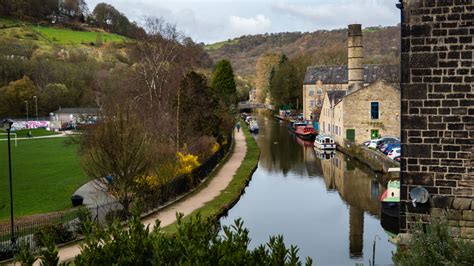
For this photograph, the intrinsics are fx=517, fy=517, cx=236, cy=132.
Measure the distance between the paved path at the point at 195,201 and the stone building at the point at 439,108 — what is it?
828 cm

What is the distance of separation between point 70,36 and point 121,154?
12418cm

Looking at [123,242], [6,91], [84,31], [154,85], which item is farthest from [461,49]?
[84,31]

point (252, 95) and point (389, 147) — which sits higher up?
point (252, 95)

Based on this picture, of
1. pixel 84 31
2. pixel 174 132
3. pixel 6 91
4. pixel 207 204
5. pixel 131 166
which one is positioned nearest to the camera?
pixel 131 166

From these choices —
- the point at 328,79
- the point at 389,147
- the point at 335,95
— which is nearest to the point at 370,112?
the point at 335,95

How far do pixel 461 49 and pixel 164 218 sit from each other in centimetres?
1525

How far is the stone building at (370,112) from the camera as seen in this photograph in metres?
41.7

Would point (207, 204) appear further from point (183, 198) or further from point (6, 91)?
point (6, 91)

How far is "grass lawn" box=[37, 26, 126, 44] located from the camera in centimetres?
13024

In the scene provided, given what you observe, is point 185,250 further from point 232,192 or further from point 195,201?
point 232,192

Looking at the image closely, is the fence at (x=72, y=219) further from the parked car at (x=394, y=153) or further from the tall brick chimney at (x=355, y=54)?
the tall brick chimney at (x=355, y=54)

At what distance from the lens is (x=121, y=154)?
67.0 ft

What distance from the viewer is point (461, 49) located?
7.59 m

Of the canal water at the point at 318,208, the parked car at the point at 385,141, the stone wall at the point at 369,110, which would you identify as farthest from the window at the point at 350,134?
the parked car at the point at 385,141
